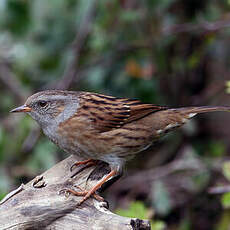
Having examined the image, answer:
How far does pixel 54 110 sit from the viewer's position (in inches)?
158

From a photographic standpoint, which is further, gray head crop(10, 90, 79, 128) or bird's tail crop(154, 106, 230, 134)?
bird's tail crop(154, 106, 230, 134)

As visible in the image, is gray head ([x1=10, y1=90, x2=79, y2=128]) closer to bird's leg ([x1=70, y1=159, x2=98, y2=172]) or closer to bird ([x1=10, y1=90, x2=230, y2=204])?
bird ([x1=10, y1=90, x2=230, y2=204])

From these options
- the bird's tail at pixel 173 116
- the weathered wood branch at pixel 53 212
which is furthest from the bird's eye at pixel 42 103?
the bird's tail at pixel 173 116

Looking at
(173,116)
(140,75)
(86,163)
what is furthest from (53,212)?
(140,75)

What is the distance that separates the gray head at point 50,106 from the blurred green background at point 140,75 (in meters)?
1.41

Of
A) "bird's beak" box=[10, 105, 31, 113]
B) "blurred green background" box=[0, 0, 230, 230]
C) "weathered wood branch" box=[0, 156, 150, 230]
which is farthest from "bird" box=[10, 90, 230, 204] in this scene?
"blurred green background" box=[0, 0, 230, 230]

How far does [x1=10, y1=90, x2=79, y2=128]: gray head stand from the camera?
13.0 feet

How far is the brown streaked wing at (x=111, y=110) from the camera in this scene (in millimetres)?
3953

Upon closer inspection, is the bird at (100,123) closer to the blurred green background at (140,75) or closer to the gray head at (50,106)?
the gray head at (50,106)

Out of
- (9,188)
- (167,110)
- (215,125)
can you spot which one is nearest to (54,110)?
(167,110)

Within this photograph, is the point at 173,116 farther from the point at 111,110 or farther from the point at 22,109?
the point at 22,109

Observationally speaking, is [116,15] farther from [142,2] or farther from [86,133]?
[86,133]

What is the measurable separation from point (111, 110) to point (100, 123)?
15cm

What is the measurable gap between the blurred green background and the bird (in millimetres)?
1444
